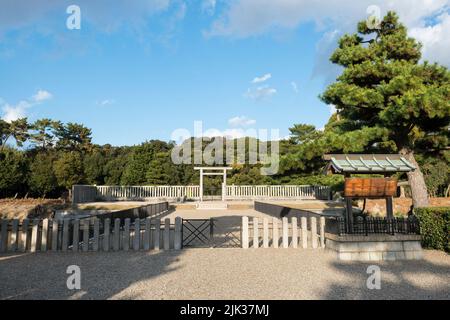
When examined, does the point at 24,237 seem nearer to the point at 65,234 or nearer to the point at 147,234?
the point at 65,234

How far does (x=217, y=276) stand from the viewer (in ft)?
17.2

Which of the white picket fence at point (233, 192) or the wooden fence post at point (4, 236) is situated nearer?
the wooden fence post at point (4, 236)

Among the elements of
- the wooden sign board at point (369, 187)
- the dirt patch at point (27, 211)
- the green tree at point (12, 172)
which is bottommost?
the dirt patch at point (27, 211)

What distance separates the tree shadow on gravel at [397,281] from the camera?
435 centimetres

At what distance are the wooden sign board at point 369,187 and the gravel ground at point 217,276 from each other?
4.86 ft

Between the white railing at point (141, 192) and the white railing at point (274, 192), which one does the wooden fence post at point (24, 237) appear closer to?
the white railing at point (141, 192)

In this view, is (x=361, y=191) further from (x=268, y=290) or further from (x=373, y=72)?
(x=373, y=72)

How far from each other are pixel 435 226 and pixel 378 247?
5.83 feet

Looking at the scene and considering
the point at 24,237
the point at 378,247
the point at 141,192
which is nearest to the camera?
the point at 378,247

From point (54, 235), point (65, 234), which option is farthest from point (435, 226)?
point (54, 235)

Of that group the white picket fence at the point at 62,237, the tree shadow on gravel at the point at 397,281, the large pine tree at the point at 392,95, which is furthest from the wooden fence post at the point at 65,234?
the large pine tree at the point at 392,95

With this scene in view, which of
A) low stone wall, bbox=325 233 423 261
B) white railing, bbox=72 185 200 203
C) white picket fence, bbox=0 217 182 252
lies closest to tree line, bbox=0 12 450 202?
low stone wall, bbox=325 233 423 261

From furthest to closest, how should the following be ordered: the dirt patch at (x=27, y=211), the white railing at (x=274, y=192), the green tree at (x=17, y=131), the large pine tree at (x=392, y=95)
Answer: the green tree at (x=17, y=131) → the white railing at (x=274, y=192) → the dirt patch at (x=27, y=211) → the large pine tree at (x=392, y=95)

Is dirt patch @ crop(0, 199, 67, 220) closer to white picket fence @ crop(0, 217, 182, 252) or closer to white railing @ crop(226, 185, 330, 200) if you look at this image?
white picket fence @ crop(0, 217, 182, 252)
